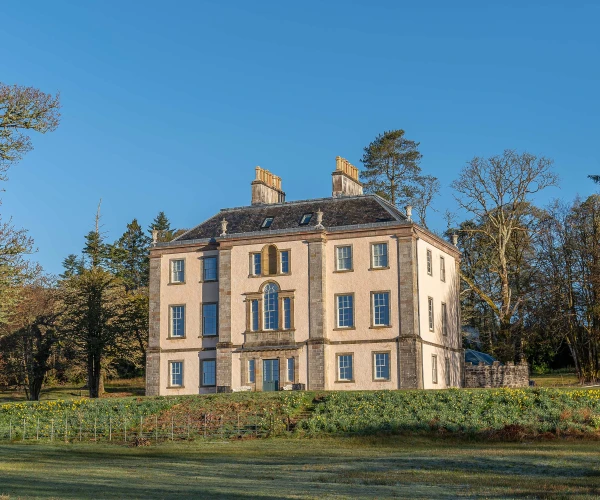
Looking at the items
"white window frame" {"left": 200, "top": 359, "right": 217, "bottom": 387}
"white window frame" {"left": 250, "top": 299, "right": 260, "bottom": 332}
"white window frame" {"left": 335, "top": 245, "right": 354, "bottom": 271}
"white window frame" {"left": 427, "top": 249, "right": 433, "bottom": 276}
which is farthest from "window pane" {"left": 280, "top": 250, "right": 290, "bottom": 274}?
"white window frame" {"left": 427, "top": 249, "right": 433, "bottom": 276}

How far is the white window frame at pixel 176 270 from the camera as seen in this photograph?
5503 centimetres

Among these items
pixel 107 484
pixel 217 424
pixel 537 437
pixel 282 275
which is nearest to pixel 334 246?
pixel 282 275

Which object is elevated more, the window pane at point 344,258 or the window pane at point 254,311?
the window pane at point 344,258

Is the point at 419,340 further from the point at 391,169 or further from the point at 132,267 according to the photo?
the point at 132,267

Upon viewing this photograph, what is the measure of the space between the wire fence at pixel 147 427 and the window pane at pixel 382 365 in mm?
10378

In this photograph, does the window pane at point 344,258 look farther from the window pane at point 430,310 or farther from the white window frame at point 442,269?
the white window frame at point 442,269

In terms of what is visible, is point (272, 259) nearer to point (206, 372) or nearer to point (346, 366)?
point (346, 366)

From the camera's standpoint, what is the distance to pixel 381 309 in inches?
1970

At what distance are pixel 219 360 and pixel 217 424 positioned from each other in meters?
12.7

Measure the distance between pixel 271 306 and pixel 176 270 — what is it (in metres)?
6.85

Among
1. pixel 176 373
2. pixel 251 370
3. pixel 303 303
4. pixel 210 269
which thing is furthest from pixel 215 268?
pixel 251 370

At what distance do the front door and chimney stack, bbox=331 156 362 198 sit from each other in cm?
1111

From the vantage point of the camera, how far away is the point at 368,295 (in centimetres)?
5028

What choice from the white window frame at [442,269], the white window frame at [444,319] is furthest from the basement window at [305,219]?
the white window frame at [444,319]
